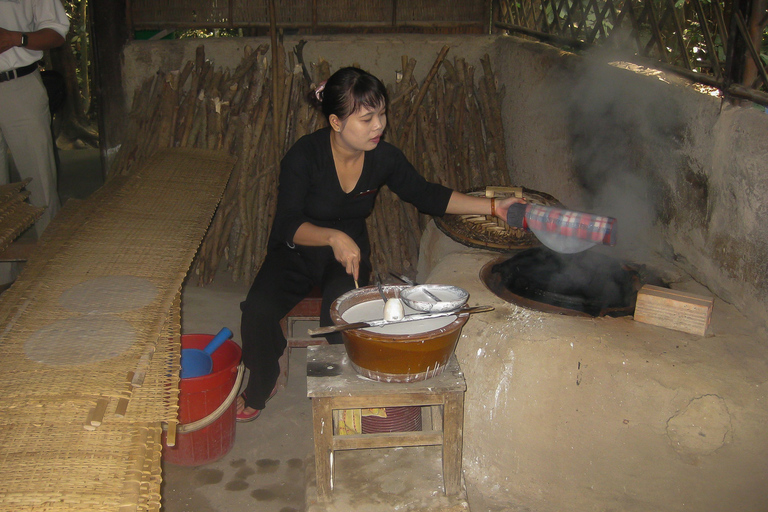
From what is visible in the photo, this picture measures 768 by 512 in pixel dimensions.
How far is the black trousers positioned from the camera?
2805mm

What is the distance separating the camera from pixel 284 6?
17.3ft

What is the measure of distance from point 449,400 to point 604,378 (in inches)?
22.9

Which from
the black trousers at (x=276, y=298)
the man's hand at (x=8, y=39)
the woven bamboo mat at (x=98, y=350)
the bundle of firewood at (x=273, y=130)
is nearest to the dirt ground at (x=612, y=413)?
the black trousers at (x=276, y=298)

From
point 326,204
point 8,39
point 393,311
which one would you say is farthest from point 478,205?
point 8,39

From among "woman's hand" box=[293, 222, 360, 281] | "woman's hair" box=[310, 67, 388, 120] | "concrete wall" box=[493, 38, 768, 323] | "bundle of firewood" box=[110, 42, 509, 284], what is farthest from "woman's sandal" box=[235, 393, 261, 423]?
"concrete wall" box=[493, 38, 768, 323]

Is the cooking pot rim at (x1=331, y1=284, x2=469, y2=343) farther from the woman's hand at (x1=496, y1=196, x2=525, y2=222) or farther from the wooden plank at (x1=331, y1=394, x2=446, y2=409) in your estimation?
the woman's hand at (x1=496, y1=196, x2=525, y2=222)

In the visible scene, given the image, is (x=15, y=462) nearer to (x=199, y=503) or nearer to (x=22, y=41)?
(x=199, y=503)

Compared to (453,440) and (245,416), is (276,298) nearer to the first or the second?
(245,416)

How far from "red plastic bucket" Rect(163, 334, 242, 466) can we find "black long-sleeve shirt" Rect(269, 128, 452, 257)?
61 cm

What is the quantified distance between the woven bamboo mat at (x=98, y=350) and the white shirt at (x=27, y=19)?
4.60 feet

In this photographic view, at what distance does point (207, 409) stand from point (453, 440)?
1.16 m

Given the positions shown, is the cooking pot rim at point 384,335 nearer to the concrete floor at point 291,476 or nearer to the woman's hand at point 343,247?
the woman's hand at point 343,247

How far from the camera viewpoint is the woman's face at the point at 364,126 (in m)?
2.59

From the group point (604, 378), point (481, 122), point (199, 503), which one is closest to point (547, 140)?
point (481, 122)
